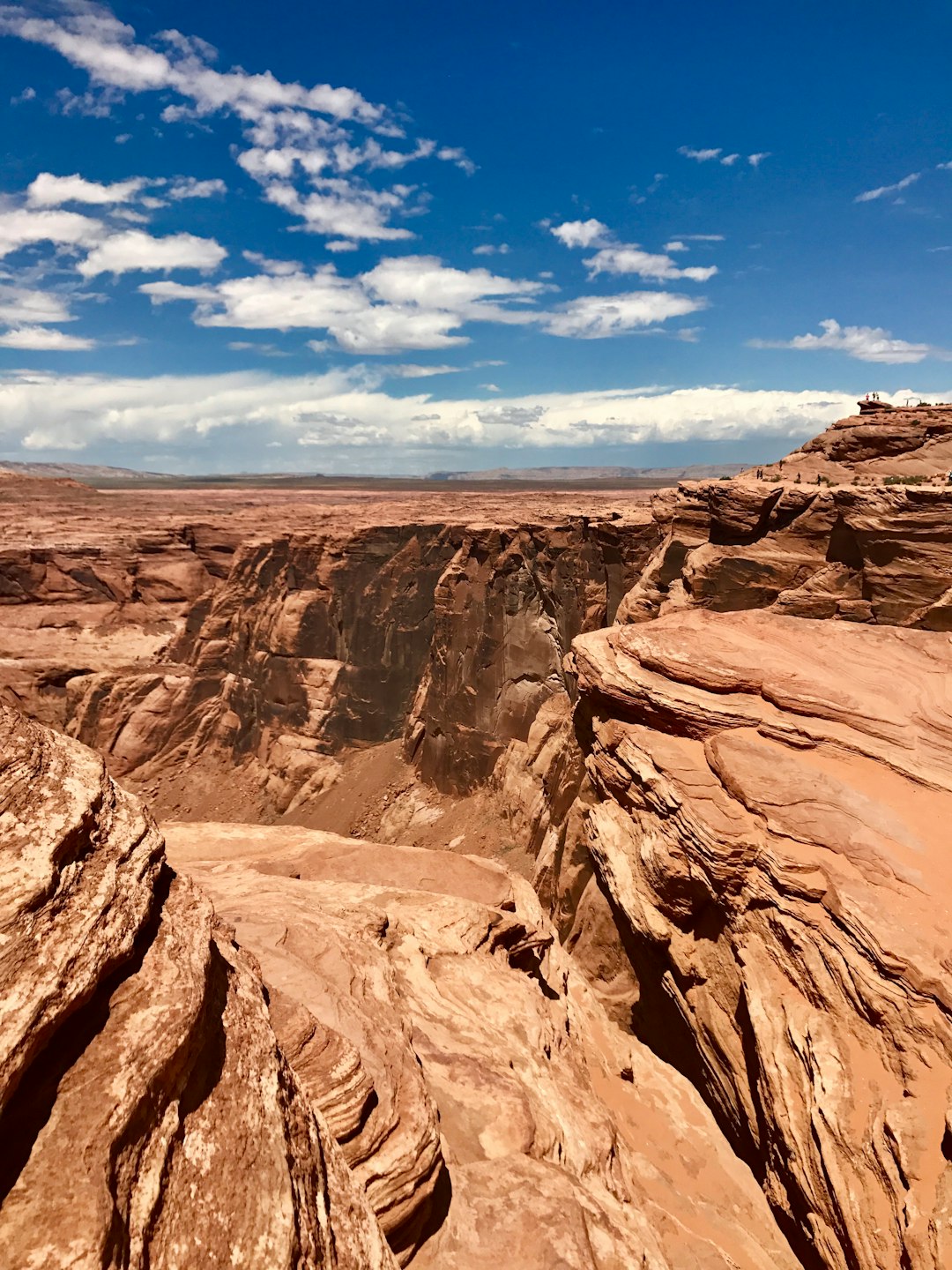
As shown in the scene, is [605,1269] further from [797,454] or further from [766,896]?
[797,454]

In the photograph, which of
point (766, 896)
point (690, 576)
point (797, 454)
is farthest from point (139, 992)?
point (797, 454)

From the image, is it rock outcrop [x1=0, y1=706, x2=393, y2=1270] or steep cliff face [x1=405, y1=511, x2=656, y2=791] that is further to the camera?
steep cliff face [x1=405, y1=511, x2=656, y2=791]

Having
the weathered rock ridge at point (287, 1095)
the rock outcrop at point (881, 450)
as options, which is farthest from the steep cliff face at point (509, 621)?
the weathered rock ridge at point (287, 1095)

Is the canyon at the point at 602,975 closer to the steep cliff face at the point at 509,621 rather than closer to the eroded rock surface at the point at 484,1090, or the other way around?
the eroded rock surface at the point at 484,1090

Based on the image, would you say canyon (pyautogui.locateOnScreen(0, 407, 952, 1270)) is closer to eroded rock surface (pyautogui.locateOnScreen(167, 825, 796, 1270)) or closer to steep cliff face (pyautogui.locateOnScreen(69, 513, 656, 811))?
eroded rock surface (pyautogui.locateOnScreen(167, 825, 796, 1270))

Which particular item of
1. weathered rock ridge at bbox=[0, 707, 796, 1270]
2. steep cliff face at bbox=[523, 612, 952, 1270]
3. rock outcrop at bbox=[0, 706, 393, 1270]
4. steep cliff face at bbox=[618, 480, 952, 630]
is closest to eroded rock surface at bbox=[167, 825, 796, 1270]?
weathered rock ridge at bbox=[0, 707, 796, 1270]

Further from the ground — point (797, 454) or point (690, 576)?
point (797, 454)

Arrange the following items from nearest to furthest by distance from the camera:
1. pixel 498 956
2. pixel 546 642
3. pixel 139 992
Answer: pixel 139 992
pixel 498 956
pixel 546 642

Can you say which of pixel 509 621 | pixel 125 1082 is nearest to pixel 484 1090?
pixel 125 1082
